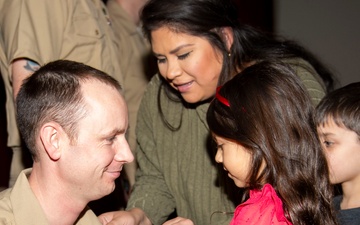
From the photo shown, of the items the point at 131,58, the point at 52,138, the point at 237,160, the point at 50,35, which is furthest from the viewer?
the point at 131,58

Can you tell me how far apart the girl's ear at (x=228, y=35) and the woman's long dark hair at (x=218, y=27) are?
0.01 metres

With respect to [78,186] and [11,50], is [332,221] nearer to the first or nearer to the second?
[78,186]

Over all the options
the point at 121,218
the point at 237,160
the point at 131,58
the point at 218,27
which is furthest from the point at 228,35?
the point at 131,58

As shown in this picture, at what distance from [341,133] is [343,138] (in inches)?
0.8

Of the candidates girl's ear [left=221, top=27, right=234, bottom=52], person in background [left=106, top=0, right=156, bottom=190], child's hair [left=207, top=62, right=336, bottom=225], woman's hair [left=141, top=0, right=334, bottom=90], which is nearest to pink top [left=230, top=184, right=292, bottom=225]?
child's hair [left=207, top=62, right=336, bottom=225]

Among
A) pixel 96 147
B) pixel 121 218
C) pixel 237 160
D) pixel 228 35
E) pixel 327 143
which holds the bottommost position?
pixel 121 218

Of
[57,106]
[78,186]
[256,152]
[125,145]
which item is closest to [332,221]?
[256,152]

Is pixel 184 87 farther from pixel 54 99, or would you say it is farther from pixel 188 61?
pixel 54 99

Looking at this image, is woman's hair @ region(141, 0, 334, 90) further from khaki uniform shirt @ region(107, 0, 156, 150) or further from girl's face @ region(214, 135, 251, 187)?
khaki uniform shirt @ region(107, 0, 156, 150)

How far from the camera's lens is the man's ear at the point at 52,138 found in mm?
1472

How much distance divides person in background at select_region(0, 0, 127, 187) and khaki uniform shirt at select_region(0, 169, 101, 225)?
66 centimetres

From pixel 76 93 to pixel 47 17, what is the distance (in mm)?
751

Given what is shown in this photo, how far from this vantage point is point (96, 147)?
4.94 feet

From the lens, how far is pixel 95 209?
267 centimetres
